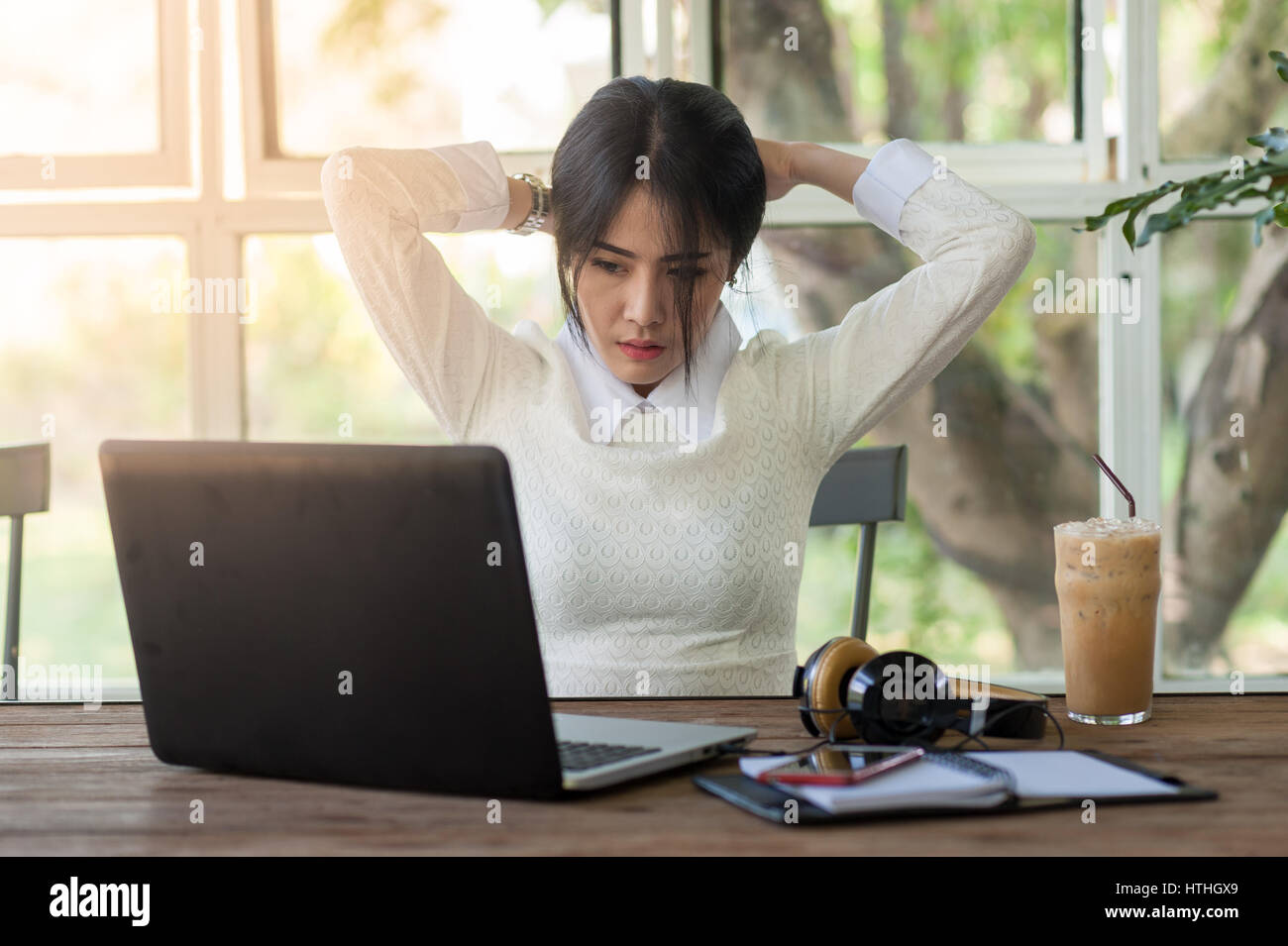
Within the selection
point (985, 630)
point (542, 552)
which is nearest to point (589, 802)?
point (542, 552)

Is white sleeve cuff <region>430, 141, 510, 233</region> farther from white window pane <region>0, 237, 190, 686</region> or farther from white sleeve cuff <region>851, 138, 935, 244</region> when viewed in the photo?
white window pane <region>0, 237, 190, 686</region>

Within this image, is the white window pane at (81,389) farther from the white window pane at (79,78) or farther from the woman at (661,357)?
the woman at (661,357)

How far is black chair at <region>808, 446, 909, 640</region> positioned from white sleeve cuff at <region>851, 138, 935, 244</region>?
0.33m

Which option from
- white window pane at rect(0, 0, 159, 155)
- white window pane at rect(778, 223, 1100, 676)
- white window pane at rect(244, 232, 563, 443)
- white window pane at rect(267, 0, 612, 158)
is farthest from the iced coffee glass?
white window pane at rect(0, 0, 159, 155)

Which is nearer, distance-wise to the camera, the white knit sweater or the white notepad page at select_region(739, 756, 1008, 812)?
the white notepad page at select_region(739, 756, 1008, 812)

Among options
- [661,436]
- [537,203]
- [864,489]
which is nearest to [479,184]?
[537,203]

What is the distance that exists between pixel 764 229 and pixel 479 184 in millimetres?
1196

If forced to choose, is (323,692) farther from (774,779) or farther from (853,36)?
(853,36)

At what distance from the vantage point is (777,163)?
5.10ft

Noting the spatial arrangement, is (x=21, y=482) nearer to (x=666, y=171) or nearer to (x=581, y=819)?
Result: (x=666, y=171)

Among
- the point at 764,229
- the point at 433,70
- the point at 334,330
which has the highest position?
the point at 433,70

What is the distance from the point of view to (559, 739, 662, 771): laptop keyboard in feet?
2.52

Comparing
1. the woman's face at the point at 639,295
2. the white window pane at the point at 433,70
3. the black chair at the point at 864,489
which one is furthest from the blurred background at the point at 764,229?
the woman's face at the point at 639,295
